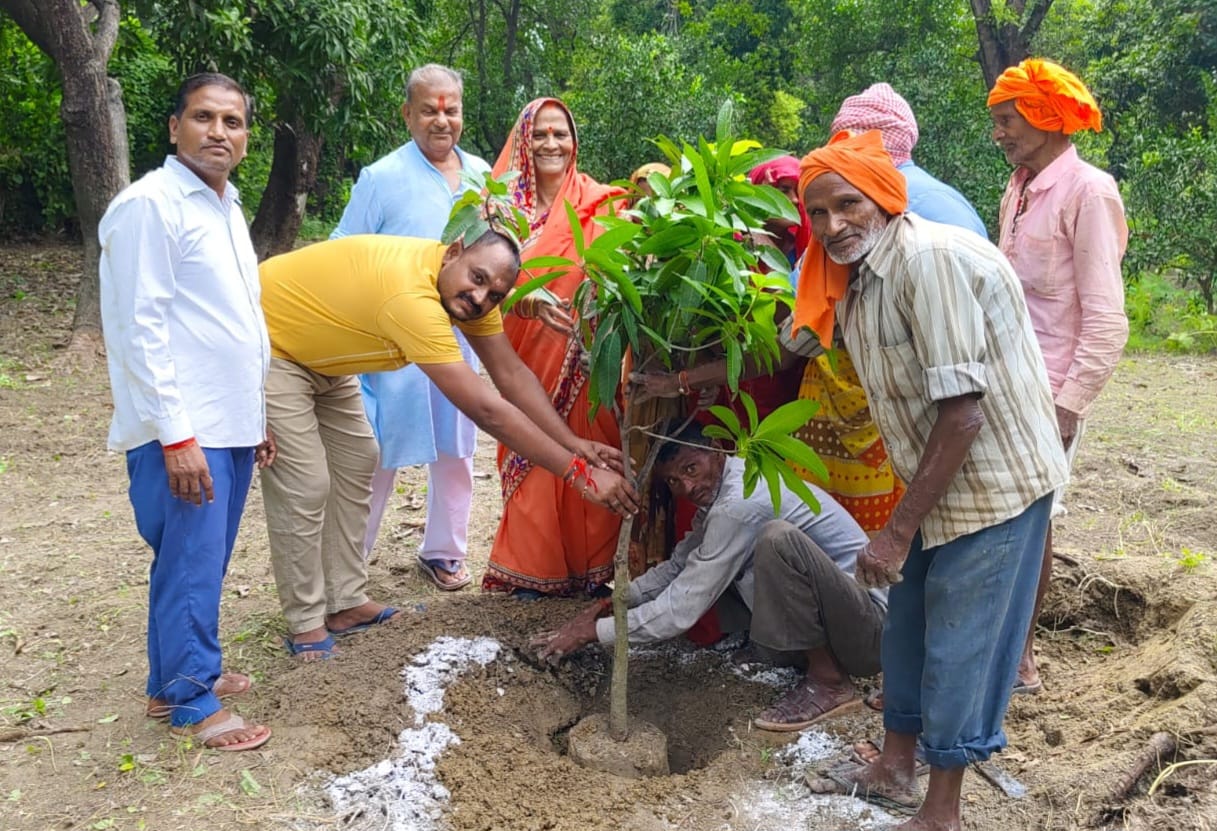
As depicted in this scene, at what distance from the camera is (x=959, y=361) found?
218 cm

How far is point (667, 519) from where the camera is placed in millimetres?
3580

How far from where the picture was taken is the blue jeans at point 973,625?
2.32 m

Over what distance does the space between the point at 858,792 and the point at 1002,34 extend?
38.6ft

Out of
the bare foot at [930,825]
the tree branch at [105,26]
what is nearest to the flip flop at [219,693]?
the bare foot at [930,825]

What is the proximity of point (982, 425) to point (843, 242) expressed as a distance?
1.65 ft

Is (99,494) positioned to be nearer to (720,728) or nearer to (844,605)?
(720,728)

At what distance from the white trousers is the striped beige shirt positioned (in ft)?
6.84

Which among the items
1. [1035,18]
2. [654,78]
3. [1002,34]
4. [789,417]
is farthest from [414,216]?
[1002,34]

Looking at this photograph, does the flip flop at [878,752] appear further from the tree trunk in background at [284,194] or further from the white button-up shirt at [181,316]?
the tree trunk in background at [284,194]

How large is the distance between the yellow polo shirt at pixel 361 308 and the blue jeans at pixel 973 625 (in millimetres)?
1378

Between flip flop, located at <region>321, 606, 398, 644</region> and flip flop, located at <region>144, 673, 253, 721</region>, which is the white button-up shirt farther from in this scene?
flip flop, located at <region>321, 606, 398, 644</region>

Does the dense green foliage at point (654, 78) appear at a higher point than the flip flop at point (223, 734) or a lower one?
higher

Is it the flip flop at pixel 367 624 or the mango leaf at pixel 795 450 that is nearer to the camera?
the mango leaf at pixel 795 450

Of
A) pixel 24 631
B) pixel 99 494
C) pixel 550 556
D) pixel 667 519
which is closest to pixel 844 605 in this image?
pixel 667 519
